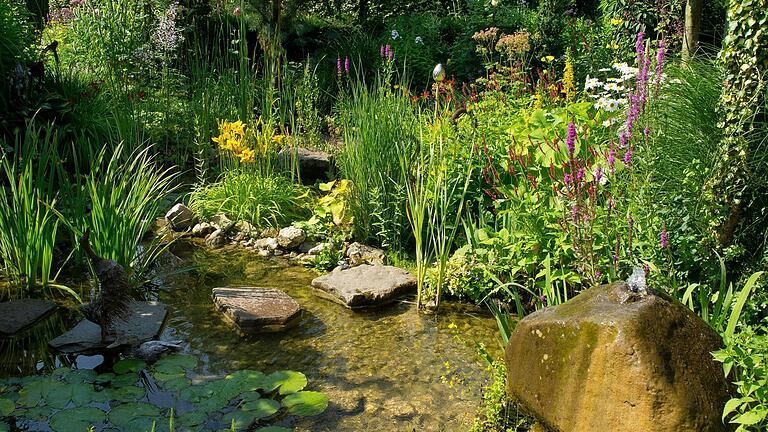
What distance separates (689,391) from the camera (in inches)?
100.0

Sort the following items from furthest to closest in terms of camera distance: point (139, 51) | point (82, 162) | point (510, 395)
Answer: point (139, 51), point (82, 162), point (510, 395)

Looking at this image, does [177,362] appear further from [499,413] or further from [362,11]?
[362,11]

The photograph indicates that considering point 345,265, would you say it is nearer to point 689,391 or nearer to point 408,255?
point 408,255

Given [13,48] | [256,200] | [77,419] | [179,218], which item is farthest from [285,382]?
[13,48]

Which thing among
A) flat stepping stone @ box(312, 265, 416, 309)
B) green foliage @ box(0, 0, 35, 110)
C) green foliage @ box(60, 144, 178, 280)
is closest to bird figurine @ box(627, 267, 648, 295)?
flat stepping stone @ box(312, 265, 416, 309)

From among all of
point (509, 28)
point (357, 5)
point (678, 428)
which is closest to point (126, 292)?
point (678, 428)

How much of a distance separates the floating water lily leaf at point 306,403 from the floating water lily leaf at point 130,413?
0.58m

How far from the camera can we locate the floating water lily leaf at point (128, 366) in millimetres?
3500

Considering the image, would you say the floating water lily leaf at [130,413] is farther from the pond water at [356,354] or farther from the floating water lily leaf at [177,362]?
the pond water at [356,354]

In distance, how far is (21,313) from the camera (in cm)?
408

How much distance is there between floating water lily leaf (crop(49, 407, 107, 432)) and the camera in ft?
9.60

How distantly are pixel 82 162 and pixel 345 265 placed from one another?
3.00 meters

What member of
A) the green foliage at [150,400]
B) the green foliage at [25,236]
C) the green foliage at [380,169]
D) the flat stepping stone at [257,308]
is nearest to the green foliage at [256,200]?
the green foliage at [380,169]

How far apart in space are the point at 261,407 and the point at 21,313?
1817mm
